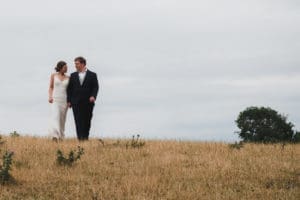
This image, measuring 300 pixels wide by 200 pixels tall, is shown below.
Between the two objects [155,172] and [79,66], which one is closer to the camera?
[155,172]

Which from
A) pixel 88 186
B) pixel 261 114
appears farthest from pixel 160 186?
pixel 261 114

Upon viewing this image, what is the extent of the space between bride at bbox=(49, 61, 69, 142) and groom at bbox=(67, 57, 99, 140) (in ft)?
1.17

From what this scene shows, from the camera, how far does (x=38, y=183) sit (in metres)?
11.5

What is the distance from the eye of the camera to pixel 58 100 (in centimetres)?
1920

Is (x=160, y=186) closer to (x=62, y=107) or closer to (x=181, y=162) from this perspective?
(x=181, y=162)

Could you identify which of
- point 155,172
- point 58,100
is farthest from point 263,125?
point 155,172

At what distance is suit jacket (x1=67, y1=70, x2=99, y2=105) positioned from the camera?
1886 centimetres

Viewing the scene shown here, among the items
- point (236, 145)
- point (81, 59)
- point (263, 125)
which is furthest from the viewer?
point (263, 125)

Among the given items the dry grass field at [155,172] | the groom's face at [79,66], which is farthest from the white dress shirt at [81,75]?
the dry grass field at [155,172]

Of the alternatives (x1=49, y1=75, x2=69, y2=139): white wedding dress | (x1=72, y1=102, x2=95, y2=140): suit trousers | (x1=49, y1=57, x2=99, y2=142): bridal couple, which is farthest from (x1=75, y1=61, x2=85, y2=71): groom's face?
(x1=72, y1=102, x2=95, y2=140): suit trousers

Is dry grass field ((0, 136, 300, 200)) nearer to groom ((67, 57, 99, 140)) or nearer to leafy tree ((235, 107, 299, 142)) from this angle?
groom ((67, 57, 99, 140))

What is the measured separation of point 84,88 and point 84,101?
361mm

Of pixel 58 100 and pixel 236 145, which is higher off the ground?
pixel 58 100

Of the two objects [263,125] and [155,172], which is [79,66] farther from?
[263,125]
